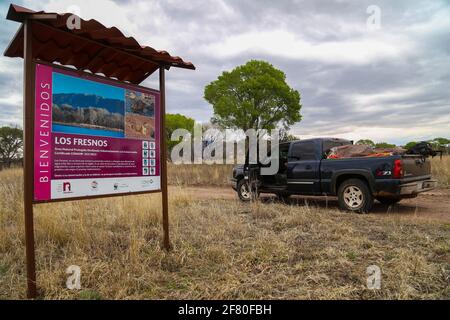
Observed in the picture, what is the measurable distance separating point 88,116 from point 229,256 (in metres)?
2.52

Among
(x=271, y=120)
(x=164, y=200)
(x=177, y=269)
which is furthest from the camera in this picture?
(x=271, y=120)

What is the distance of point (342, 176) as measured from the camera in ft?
30.2

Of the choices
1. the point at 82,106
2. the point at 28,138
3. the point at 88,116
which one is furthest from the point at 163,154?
the point at 28,138

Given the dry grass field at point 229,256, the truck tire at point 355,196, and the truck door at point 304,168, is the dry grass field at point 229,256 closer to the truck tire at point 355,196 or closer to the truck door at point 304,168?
the truck tire at point 355,196

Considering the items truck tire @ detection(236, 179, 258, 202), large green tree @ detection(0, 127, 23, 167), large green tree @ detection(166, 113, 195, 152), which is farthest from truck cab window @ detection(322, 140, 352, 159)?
large green tree @ detection(166, 113, 195, 152)

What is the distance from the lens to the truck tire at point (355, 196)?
339 inches

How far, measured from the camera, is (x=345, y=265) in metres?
4.48

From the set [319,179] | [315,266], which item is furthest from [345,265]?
[319,179]

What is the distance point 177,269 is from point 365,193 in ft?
18.3

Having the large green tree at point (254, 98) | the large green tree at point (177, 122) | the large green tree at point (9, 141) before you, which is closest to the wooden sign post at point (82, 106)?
the large green tree at point (254, 98)

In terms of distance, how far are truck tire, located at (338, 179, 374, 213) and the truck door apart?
2.62 feet

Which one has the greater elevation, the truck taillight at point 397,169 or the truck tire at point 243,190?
the truck taillight at point 397,169

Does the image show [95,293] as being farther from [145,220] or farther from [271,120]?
[271,120]
